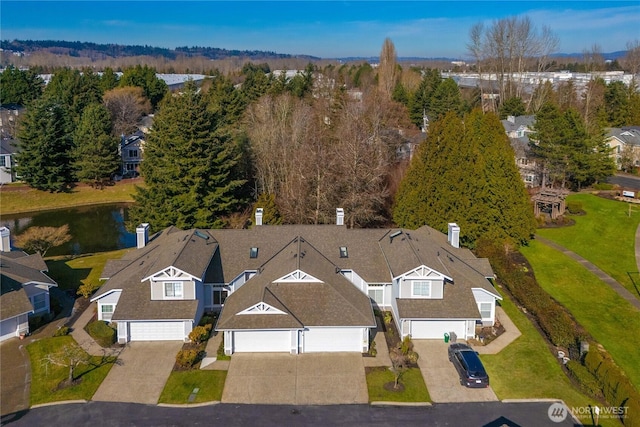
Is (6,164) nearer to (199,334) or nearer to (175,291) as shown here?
(175,291)

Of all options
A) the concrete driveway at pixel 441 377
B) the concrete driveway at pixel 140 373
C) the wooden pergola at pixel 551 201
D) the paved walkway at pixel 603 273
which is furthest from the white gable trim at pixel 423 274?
the wooden pergola at pixel 551 201

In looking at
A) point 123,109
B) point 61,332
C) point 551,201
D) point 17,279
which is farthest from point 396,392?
point 123,109

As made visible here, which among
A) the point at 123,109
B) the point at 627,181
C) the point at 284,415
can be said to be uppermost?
the point at 123,109

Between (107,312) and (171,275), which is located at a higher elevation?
(171,275)

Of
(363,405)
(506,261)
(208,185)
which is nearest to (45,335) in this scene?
(363,405)

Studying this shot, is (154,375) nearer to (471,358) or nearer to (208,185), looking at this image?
(471,358)

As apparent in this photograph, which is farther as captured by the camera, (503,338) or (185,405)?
(503,338)
